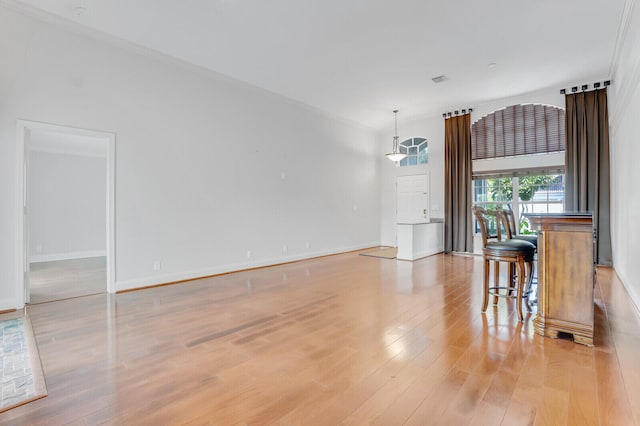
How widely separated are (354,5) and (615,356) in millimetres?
4152

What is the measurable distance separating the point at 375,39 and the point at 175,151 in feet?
11.2

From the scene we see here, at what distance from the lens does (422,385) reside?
6.48ft

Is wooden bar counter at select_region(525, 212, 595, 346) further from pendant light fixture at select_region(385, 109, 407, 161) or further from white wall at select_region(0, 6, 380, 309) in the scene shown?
pendant light fixture at select_region(385, 109, 407, 161)

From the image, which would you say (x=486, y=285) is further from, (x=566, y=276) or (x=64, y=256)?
(x=64, y=256)

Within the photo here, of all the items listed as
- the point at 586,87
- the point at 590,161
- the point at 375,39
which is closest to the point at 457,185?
the point at 590,161

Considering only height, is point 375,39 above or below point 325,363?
above

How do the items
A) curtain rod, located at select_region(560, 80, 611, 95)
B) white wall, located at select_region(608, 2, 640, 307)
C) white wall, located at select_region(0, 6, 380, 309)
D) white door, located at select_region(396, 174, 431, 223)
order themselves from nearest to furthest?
white wall, located at select_region(608, 2, 640, 307), white wall, located at select_region(0, 6, 380, 309), curtain rod, located at select_region(560, 80, 611, 95), white door, located at select_region(396, 174, 431, 223)

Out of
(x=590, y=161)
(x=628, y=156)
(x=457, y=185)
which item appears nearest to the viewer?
(x=628, y=156)

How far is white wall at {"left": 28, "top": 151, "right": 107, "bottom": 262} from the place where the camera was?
7375 millimetres

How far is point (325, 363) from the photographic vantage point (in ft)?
7.49

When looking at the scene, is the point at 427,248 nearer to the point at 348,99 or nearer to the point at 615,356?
the point at 348,99

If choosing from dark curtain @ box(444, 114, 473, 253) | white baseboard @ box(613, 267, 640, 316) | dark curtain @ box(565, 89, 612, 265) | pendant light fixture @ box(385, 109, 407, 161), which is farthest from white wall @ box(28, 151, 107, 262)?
dark curtain @ box(565, 89, 612, 265)

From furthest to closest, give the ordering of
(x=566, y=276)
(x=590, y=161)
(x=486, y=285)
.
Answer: (x=590, y=161)
(x=486, y=285)
(x=566, y=276)

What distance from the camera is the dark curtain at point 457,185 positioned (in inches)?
297
